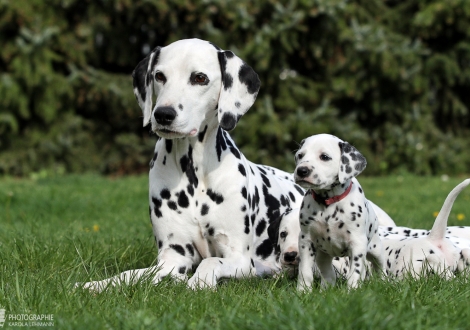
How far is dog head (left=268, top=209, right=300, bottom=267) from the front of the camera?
4859mm

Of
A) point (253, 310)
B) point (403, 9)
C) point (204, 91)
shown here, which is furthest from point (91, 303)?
point (403, 9)

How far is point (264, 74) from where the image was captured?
1356 cm

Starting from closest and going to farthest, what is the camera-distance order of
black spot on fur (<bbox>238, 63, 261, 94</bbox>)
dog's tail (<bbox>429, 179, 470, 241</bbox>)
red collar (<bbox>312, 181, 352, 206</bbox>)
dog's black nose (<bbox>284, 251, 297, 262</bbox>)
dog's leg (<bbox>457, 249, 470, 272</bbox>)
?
red collar (<bbox>312, 181, 352, 206</bbox>) < black spot on fur (<bbox>238, 63, 261, 94</bbox>) < dog's tail (<bbox>429, 179, 470, 241</bbox>) < dog's leg (<bbox>457, 249, 470, 272</bbox>) < dog's black nose (<bbox>284, 251, 297, 262</bbox>)

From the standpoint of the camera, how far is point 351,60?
44.3 ft

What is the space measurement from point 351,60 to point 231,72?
954 cm

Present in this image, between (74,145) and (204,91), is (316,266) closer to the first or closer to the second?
(204,91)

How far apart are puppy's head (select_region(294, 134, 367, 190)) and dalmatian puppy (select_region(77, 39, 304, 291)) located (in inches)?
21.7

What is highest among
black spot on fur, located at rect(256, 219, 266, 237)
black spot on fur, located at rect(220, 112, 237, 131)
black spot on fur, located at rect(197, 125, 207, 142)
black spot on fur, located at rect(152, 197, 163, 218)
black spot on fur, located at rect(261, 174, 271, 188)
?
black spot on fur, located at rect(220, 112, 237, 131)

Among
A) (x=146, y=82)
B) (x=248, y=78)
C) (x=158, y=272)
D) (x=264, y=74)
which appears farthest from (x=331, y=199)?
(x=264, y=74)

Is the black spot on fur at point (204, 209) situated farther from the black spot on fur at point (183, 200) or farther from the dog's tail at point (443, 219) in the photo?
the dog's tail at point (443, 219)

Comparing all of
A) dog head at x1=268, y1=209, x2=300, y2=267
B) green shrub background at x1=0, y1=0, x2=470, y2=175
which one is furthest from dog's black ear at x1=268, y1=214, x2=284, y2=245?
green shrub background at x1=0, y1=0, x2=470, y2=175

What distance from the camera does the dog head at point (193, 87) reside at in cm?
413

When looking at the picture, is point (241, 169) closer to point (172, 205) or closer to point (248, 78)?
point (172, 205)

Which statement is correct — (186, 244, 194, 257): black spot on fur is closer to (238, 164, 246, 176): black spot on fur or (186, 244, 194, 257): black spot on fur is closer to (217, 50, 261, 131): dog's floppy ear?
(238, 164, 246, 176): black spot on fur
